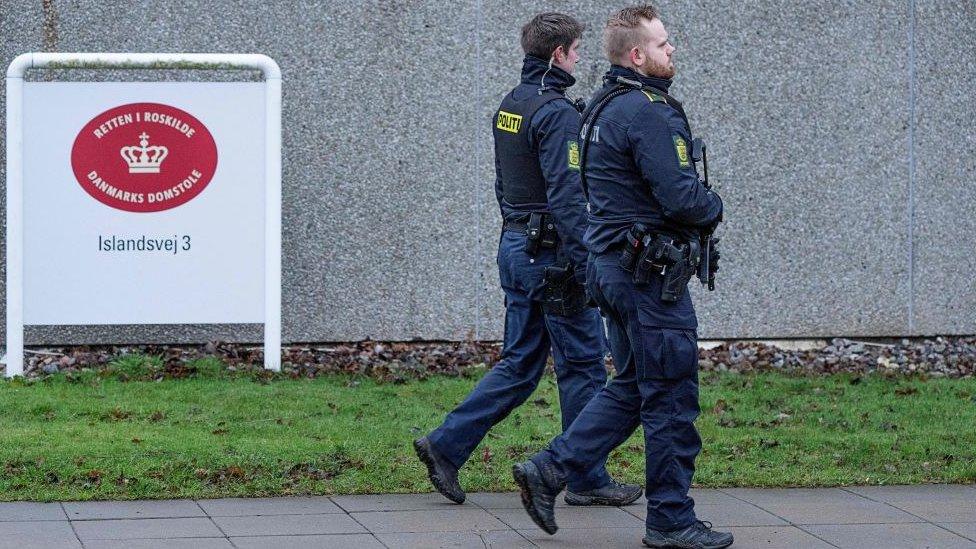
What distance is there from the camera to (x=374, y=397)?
26.8 feet

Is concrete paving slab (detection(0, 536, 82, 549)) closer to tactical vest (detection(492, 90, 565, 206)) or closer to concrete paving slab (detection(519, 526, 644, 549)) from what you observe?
concrete paving slab (detection(519, 526, 644, 549))

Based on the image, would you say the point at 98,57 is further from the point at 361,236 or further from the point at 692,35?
the point at 692,35

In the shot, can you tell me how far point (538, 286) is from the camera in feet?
18.4

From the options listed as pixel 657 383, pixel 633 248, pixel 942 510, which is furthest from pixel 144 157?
pixel 942 510

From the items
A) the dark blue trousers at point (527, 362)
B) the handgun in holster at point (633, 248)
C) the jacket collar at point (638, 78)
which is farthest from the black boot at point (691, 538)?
the jacket collar at point (638, 78)

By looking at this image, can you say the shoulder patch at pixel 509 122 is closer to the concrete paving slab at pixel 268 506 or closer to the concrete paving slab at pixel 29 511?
the concrete paving slab at pixel 268 506

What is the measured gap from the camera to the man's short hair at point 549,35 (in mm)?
5727

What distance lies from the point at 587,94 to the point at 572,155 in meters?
4.86

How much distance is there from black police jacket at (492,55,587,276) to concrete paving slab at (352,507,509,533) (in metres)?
1.04

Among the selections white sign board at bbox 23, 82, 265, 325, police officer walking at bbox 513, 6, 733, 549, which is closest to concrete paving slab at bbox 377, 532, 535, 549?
police officer walking at bbox 513, 6, 733, 549

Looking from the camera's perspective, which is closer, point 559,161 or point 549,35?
point 559,161

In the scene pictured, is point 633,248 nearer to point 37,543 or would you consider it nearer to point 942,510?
point 942,510

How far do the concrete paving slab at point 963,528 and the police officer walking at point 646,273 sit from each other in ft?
3.14

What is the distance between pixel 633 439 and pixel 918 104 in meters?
4.81
